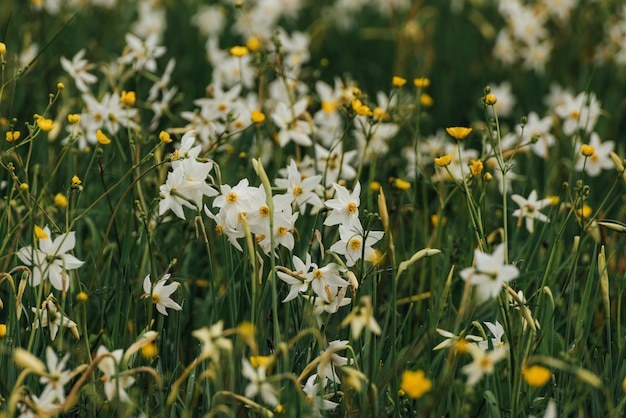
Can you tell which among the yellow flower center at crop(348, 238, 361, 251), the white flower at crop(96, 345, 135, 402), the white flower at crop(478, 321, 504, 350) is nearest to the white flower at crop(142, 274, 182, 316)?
the white flower at crop(96, 345, 135, 402)

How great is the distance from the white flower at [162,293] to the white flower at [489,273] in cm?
66

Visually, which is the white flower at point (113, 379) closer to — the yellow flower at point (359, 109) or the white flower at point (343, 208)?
the white flower at point (343, 208)

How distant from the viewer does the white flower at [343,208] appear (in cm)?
181

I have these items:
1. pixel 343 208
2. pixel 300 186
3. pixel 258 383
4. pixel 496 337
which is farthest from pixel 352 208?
pixel 258 383

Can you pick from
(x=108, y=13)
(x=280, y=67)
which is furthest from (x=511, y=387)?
(x=108, y=13)

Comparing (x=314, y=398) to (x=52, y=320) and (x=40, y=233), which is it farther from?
(x=40, y=233)

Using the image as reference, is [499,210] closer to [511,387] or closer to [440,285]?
[440,285]

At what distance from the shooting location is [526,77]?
423 cm

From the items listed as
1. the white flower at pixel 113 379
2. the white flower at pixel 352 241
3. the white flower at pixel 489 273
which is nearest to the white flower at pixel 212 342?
the white flower at pixel 113 379

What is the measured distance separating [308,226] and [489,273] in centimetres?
103

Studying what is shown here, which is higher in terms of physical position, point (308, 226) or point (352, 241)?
point (352, 241)

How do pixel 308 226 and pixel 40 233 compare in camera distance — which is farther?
pixel 308 226

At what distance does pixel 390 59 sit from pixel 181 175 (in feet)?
9.34

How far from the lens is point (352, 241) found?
72.5 inches
